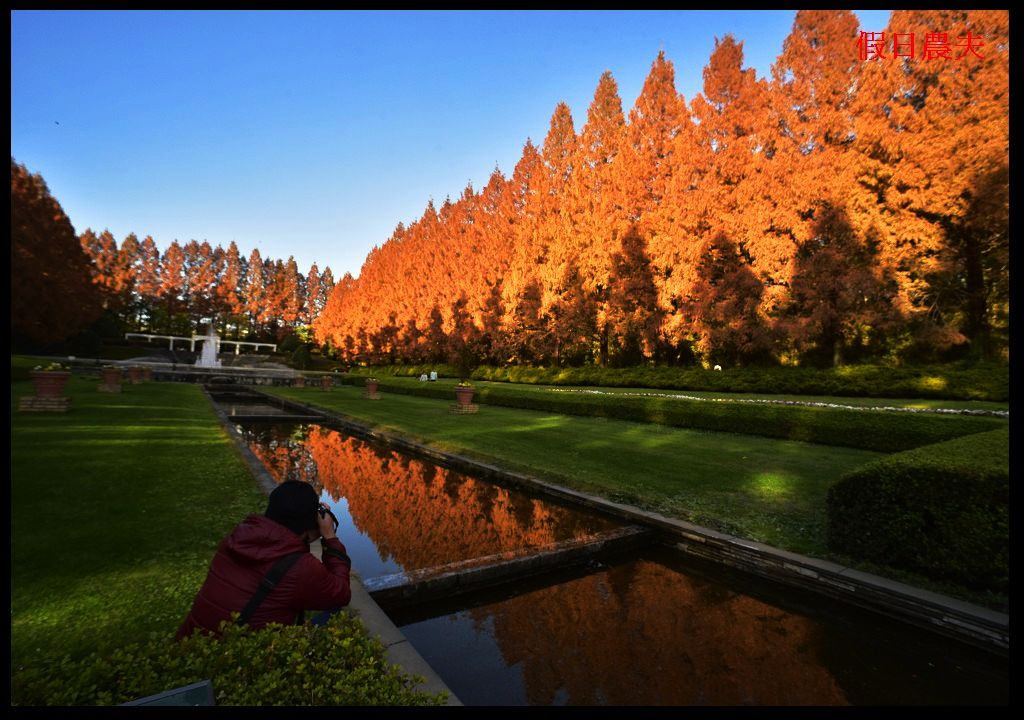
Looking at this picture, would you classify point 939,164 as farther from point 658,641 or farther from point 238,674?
point 238,674

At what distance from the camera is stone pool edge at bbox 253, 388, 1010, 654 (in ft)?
12.3

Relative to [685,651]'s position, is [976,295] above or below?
above

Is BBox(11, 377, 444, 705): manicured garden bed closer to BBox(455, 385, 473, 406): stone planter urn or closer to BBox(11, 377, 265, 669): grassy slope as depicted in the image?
BBox(11, 377, 265, 669): grassy slope

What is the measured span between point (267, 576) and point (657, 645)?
3017mm

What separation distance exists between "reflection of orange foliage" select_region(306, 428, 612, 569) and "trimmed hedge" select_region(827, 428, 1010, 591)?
2877 millimetres

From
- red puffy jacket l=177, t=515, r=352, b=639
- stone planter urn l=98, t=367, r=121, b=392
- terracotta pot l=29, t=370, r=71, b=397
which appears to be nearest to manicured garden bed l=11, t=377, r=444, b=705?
red puffy jacket l=177, t=515, r=352, b=639

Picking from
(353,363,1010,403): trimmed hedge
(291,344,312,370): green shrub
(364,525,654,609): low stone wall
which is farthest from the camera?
(291,344,312,370): green shrub

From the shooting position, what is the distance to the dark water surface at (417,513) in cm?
579

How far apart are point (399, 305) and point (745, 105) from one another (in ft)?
111

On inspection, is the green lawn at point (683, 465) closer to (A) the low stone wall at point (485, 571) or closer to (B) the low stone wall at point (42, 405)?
(A) the low stone wall at point (485, 571)

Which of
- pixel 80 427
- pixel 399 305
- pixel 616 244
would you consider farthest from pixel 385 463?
pixel 399 305

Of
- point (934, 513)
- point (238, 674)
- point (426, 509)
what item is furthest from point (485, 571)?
point (934, 513)

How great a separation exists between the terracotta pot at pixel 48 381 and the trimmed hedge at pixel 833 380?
61.4 feet

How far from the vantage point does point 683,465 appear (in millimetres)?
9000
